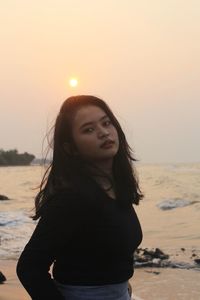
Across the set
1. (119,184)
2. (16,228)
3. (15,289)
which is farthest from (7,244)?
(119,184)

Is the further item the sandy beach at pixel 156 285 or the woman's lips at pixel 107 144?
the sandy beach at pixel 156 285

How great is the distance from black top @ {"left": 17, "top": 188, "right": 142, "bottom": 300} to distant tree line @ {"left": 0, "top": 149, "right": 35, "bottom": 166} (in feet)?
310

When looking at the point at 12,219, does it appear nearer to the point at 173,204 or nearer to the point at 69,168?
the point at 173,204

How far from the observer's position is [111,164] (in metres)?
2.34

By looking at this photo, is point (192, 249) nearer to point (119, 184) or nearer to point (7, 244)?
point (7, 244)

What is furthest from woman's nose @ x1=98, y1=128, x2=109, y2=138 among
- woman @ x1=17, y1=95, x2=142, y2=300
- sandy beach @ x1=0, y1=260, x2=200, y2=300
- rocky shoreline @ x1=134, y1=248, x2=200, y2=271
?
rocky shoreline @ x1=134, y1=248, x2=200, y2=271

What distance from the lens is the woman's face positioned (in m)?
2.21

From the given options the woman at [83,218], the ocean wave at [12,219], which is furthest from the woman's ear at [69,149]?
the ocean wave at [12,219]

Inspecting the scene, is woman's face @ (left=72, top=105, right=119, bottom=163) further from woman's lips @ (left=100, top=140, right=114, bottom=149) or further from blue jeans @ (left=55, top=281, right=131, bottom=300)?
blue jeans @ (left=55, top=281, right=131, bottom=300)

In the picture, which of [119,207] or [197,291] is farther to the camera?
[197,291]

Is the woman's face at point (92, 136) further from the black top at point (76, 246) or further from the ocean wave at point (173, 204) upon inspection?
the ocean wave at point (173, 204)

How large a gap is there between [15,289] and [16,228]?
6.85 m

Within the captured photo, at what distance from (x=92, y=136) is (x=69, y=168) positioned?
16 centimetres

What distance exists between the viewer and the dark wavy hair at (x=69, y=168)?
214 cm
